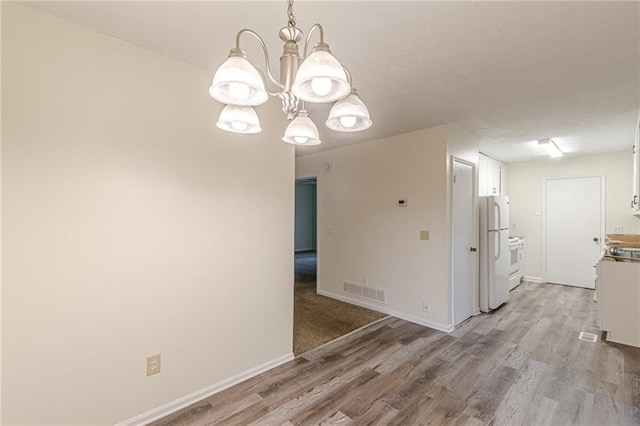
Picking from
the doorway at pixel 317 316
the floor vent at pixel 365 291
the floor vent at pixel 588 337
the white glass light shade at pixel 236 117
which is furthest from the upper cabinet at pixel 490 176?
the white glass light shade at pixel 236 117

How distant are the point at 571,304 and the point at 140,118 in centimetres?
592

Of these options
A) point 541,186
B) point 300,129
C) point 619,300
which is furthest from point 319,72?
point 541,186

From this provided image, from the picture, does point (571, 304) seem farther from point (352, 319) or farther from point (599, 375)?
point (352, 319)

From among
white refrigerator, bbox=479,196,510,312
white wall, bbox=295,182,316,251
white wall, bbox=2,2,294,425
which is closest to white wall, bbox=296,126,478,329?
white refrigerator, bbox=479,196,510,312

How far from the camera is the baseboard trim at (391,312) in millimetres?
3424

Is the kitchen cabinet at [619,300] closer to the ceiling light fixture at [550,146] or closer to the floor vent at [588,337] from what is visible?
the floor vent at [588,337]

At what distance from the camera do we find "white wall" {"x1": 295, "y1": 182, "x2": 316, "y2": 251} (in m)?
9.85

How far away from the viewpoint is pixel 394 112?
3.03 metres

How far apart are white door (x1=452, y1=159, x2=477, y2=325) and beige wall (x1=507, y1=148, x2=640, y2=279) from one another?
2707 mm

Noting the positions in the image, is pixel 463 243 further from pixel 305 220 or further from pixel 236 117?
pixel 305 220

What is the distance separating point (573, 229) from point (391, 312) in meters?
4.04

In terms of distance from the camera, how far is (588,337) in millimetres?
A: 3246

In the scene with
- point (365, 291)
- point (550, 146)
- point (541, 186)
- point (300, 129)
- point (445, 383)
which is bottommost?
point (445, 383)

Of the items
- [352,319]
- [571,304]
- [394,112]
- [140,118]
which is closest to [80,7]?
[140,118]
